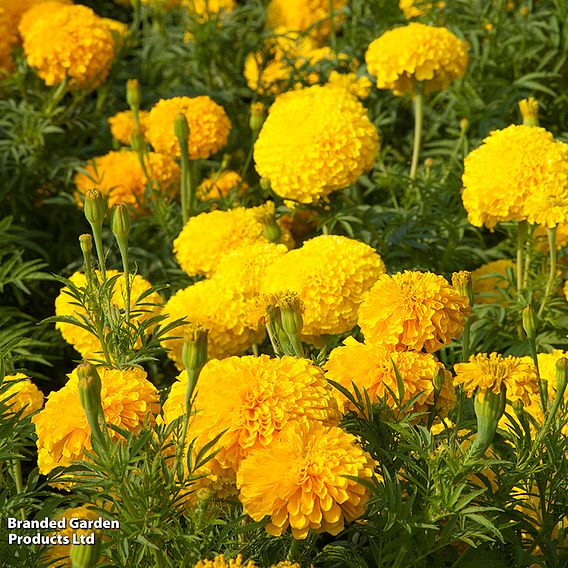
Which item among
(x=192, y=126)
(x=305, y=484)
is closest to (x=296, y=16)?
(x=192, y=126)

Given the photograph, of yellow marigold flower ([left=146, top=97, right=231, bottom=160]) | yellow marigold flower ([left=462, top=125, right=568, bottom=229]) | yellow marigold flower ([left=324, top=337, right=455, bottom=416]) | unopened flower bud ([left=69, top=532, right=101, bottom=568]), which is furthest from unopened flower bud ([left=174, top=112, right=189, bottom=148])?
unopened flower bud ([left=69, top=532, right=101, bottom=568])

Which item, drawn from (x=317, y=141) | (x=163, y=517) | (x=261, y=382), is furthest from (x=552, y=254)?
(x=163, y=517)

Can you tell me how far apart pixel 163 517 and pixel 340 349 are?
0.43 metres

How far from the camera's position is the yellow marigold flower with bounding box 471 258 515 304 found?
8.11ft

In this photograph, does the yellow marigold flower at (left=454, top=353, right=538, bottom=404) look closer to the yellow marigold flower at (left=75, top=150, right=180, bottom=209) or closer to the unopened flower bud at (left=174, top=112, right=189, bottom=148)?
the unopened flower bud at (left=174, top=112, right=189, bottom=148)

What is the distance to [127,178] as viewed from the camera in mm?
2842

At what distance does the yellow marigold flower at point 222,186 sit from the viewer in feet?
9.41

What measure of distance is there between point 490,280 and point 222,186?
90 cm

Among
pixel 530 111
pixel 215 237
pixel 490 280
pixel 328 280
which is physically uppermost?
Result: pixel 530 111

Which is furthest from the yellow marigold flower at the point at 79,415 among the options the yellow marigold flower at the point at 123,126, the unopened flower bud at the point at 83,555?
the yellow marigold flower at the point at 123,126

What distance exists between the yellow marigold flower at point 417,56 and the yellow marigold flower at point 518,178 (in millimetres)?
471

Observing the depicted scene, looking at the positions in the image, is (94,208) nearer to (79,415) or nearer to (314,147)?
(79,415)

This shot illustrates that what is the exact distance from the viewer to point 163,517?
4.36ft

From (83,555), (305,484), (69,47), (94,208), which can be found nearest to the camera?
(83,555)
